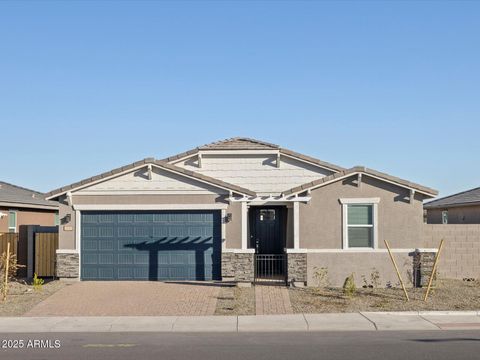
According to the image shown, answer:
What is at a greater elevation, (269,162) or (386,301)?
(269,162)

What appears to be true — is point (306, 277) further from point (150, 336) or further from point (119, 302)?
point (150, 336)

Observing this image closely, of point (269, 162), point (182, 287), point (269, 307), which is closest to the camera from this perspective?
point (269, 307)

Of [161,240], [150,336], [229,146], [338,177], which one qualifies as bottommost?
[150,336]

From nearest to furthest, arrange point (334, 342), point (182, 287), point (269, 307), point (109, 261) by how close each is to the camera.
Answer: point (334, 342), point (269, 307), point (182, 287), point (109, 261)

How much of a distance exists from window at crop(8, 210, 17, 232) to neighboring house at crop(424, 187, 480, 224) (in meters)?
20.9

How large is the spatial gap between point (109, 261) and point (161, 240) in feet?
6.02

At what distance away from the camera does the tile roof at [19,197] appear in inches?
1082

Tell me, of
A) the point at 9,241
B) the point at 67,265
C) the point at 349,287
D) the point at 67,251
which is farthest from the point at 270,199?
the point at 9,241

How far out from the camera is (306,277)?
19.3m

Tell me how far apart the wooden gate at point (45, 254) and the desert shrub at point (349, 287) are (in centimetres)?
1035

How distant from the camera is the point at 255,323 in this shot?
1406 cm

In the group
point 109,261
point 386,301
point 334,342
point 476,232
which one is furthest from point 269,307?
point 476,232

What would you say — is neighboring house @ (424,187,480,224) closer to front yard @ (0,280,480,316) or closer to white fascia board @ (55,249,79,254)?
front yard @ (0,280,480,316)

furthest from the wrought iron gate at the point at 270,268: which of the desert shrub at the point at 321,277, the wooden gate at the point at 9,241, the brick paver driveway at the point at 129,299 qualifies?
the wooden gate at the point at 9,241
